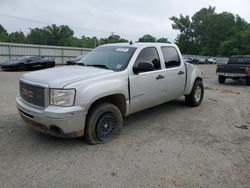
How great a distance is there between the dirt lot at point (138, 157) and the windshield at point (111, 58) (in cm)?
141

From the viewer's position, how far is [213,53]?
268 feet

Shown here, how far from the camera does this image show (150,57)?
6.08m

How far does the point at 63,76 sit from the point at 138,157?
1.86m

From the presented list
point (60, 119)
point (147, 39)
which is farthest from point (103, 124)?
point (147, 39)

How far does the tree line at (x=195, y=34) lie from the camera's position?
7938cm

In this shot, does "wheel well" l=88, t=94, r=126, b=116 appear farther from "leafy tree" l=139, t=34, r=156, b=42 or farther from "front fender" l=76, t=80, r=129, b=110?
"leafy tree" l=139, t=34, r=156, b=42

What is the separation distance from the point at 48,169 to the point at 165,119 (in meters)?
3.46

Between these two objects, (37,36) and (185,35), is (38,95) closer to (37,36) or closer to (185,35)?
(185,35)

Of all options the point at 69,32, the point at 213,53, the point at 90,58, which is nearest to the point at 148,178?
the point at 90,58

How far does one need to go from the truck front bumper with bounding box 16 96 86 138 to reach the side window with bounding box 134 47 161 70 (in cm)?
192

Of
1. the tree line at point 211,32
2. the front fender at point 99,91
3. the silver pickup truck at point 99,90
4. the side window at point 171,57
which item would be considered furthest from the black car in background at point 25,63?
the tree line at point 211,32

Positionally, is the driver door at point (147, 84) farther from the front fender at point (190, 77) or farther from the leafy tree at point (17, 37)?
the leafy tree at point (17, 37)

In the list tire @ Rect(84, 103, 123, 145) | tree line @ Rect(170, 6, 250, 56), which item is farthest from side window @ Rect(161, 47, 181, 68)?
tree line @ Rect(170, 6, 250, 56)

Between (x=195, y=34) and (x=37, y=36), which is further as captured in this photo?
(x=37, y=36)
